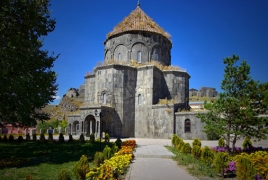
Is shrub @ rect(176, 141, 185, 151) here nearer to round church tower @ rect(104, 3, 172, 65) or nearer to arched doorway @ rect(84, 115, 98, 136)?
arched doorway @ rect(84, 115, 98, 136)

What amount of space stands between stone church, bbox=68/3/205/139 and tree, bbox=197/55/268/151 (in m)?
12.0

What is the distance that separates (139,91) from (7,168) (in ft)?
64.2

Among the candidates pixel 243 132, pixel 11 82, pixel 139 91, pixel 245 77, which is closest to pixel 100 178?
pixel 11 82

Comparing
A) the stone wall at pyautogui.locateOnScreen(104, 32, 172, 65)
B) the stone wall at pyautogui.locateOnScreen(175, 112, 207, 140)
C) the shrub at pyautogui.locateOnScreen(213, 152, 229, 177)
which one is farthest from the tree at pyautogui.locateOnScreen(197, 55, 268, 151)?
the stone wall at pyautogui.locateOnScreen(104, 32, 172, 65)

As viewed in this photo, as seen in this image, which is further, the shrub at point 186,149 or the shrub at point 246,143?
the shrub at point 246,143

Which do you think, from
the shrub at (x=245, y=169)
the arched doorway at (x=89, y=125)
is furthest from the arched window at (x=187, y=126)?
the shrub at (x=245, y=169)

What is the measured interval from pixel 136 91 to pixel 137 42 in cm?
714

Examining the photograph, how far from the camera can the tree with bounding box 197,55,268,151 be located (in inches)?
450

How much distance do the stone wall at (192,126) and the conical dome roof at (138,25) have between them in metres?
12.8

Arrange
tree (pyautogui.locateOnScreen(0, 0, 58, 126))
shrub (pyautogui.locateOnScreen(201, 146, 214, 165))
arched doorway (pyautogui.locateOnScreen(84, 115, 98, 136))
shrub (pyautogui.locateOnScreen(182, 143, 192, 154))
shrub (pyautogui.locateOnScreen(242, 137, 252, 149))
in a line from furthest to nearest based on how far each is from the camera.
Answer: arched doorway (pyautogui.locateOnScreen(84, 115, 98, 136)), shrub (pyautogui.locateOnScreen(242, 137, 252, 149)), shrub (pyautogui.locateOnScreen(182, 143, 192, 154)), tree (pyautogui.locateOnScreen(0, 0, 58, 126)), shrub (pyautogui.locateOnScreen(201, 146, 214, 165))

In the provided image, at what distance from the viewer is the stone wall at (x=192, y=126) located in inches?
934

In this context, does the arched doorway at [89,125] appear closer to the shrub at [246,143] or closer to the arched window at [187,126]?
the arched window at [187,126]

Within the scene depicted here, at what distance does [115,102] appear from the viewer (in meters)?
26.5

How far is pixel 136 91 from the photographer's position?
90.7 feet
